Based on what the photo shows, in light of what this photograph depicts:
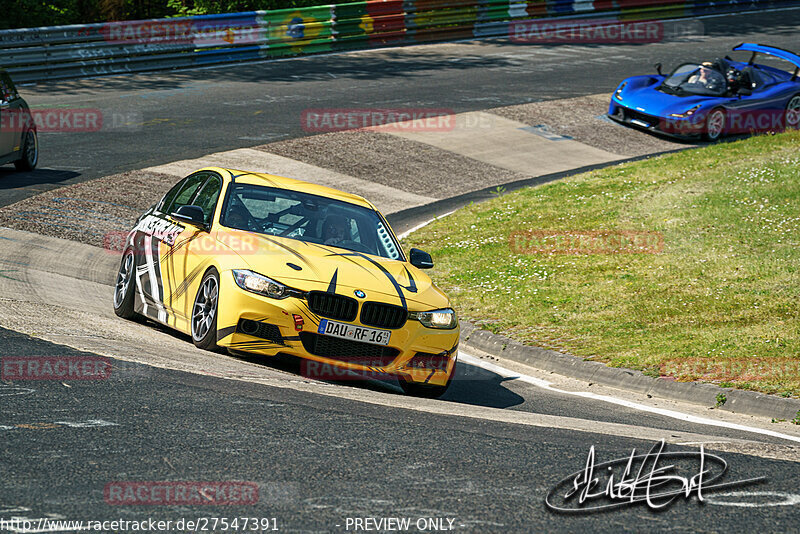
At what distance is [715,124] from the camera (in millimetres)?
20672

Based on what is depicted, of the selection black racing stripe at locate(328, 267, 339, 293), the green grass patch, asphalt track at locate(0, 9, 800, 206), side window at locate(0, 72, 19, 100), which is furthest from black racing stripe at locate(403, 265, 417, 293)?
side window at locate(0, 72, 19, 100)

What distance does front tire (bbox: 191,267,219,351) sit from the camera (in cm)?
782

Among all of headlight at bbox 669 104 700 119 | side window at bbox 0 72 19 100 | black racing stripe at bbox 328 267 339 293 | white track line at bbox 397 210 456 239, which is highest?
side window at bbox 0 72 19 100

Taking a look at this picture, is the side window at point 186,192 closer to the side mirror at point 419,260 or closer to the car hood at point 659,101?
the side mirror at point 419,260

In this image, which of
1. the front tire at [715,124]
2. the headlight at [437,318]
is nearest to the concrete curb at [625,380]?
the headlight at [437,318]

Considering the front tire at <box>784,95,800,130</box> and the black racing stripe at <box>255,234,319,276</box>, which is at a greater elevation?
the black racing stripe at <box>255,234,319,276</box>

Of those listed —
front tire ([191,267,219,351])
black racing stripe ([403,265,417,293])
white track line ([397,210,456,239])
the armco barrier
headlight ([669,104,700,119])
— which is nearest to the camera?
front tire ([191,267,219,351])

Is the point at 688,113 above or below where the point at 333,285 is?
below

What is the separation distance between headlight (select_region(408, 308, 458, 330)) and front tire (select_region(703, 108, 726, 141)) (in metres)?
14.2

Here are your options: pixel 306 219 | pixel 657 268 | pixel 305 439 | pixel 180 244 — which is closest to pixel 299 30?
pixel 657 268

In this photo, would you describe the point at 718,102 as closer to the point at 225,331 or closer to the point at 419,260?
the point at 419,260

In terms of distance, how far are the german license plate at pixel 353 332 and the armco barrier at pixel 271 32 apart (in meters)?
17.5

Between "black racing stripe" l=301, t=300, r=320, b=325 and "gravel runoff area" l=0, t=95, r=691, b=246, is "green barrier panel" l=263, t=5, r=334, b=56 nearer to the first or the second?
"gravel runoff area" l=0, t=95, r=691, b=246

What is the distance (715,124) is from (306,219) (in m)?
14.2
